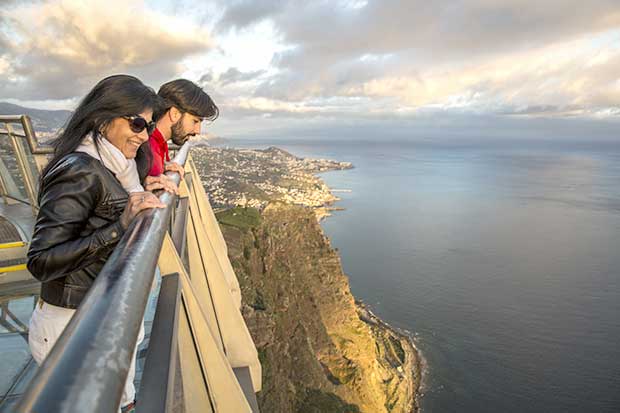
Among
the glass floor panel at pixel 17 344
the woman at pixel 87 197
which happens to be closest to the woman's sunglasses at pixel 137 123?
the woman at pixel 87 197

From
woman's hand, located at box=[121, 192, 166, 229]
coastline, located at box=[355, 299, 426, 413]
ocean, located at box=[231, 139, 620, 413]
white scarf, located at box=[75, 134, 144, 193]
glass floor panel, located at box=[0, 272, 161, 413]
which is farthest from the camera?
coastline, located at box=[355, 299, 426, 413]

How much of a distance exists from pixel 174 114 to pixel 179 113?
42 mm

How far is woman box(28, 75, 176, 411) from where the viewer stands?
159 centimetres

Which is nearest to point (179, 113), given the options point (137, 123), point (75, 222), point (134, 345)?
point (137, 123)

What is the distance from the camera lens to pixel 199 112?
3432 millimetres

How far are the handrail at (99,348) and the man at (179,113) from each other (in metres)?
2.49

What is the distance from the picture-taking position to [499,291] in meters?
53.0

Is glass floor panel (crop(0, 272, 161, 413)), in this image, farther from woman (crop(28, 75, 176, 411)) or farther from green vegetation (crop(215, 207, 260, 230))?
green vegetation (crop(215, 207, 260, 230))

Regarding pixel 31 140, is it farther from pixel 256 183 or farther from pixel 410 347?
pixel 256 183

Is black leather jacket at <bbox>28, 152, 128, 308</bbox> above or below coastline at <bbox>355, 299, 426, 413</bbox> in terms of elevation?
above

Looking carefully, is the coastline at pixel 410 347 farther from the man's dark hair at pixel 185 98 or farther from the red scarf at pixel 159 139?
the man's dark hair at pixel 185 98

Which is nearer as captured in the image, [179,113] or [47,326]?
[47,326]

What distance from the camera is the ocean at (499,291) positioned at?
38938mm

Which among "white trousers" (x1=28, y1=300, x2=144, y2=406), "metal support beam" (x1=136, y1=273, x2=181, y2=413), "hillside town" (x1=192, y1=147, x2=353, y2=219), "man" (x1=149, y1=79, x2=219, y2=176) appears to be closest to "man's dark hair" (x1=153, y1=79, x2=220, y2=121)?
"man" (x1=149, y1=79, x2=219, y2=176)
